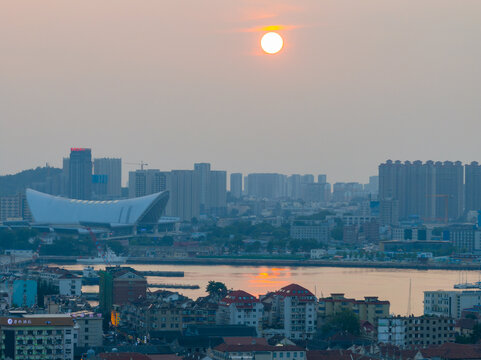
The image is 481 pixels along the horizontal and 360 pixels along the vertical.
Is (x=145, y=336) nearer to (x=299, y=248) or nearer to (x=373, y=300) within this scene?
(x=373, y=300)

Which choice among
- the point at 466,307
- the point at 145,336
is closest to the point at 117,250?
the point at 466,307

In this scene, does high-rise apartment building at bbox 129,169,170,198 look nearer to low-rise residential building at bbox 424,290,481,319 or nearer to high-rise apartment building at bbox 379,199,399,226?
high-rise apartment building at bbox 379,199,399,226

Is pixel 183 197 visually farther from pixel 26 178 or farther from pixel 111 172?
pixel 26 178

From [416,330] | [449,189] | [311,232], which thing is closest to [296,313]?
[416,330]

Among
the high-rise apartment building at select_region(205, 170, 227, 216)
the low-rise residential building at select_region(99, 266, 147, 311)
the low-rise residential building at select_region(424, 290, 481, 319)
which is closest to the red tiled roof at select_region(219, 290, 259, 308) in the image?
the low-rise residential building at select_region(99, 266, 147, 311)

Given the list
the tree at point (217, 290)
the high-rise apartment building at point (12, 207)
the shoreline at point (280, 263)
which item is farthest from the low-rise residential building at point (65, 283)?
the high-rise apartment building at point (12, 207)

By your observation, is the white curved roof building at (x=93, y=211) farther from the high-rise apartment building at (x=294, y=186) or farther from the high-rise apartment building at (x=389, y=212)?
the high-rise apartment building at (x=294, y=186)
